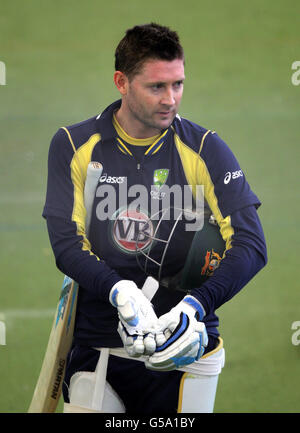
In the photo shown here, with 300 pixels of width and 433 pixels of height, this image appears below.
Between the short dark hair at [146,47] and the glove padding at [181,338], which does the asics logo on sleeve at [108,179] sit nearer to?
Answer: the short dark hair at [146,47]

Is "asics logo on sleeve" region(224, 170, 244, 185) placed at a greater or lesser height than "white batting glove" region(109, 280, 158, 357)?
greater

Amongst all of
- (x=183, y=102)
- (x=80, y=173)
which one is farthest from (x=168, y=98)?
(x=183, y=102)

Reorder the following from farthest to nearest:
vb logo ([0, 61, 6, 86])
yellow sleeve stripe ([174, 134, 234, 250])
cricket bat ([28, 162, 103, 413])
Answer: vb logo ([0, 61, 6, 86]), cricket bat ([28, 162, 103, 413]), yellow sleeve stripe ([174, 134, 234, 250])

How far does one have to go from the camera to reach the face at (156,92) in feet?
7.77

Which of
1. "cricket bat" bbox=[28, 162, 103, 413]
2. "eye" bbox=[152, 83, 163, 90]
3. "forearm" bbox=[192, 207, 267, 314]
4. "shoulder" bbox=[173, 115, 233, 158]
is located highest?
"eye" bbox=[152, 83, 163, 90]

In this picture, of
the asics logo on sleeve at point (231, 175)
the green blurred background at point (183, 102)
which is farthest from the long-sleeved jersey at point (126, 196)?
the green blurred background at point (183, 102)

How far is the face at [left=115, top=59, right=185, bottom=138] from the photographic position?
237cm

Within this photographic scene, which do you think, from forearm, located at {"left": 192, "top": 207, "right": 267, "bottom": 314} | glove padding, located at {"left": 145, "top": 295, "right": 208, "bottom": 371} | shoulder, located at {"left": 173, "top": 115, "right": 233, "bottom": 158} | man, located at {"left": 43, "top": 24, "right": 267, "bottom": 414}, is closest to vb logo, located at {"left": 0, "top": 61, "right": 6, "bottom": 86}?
man, located at {"left": 43, "top": 24, "right": 267, "bottom": 414}

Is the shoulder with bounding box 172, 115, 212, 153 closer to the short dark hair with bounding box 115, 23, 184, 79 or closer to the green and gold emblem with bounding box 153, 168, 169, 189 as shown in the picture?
the green and gold emblem with bounding box 153, 168, 169, 189

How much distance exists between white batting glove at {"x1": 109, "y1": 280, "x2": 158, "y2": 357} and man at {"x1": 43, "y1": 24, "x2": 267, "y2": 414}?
10mm

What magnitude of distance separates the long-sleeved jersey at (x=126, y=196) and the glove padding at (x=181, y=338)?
5.9 inches

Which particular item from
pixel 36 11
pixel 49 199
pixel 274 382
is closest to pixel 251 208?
pixel 49 199

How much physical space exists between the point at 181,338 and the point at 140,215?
51 centimetres
